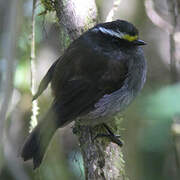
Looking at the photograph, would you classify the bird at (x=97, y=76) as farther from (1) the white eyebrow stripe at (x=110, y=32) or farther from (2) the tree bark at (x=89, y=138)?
(2) the tree bark at (x=89, y=138)

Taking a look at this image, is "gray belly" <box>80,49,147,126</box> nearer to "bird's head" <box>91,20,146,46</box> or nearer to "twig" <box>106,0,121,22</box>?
"bird's head" <box>91,20,146,46</box>

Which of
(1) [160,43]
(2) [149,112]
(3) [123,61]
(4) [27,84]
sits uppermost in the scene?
(3) [123,61]

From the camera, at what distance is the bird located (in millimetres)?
3426

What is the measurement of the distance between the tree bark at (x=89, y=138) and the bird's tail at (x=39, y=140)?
1.02 feet

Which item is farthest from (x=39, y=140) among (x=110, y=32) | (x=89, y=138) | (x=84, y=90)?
(x=110, y=32)

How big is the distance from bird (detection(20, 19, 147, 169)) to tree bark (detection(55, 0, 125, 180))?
0.12m

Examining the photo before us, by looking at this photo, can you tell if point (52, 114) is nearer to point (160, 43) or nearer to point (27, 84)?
point (27, 84)

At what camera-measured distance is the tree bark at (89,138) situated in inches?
122

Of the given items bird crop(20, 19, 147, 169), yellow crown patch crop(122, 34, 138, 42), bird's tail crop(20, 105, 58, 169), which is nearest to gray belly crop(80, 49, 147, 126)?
bird crop(20, 19, 147, 169)

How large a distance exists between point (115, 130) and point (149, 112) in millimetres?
515

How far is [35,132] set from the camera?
10.5 feet

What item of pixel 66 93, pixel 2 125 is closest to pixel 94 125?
pixel 66 93

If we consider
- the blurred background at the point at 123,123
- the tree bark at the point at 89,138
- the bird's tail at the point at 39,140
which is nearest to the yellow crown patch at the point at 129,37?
the tree bark at the point at 89,138

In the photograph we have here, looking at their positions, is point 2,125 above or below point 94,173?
above
